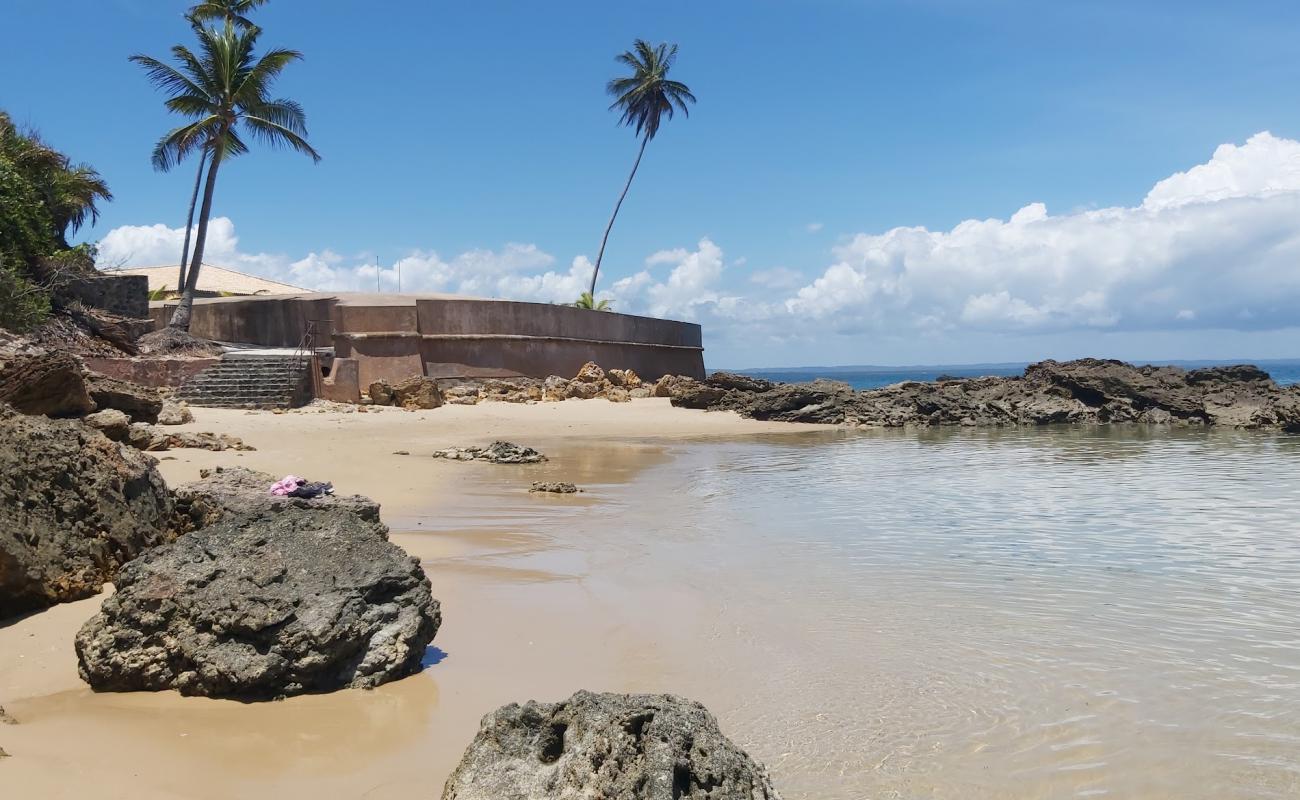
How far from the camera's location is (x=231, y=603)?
3631 mm

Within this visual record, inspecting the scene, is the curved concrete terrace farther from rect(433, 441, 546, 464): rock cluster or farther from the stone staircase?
rect(433, 441, 546, 464): rock cluster

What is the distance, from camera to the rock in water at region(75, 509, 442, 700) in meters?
3.54

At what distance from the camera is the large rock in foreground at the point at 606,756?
2.37m

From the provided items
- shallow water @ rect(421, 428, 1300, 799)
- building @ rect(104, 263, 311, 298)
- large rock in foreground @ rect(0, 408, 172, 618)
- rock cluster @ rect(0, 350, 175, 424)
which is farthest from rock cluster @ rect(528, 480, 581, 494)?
building @ rect(104, 263, 311, 298)

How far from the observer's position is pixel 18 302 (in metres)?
14.9

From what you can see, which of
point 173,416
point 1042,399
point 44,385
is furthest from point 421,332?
point 44,385

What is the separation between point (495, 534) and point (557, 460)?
5.46 meters

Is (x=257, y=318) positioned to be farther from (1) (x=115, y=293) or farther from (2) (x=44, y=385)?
(2) (x=44, y=385)

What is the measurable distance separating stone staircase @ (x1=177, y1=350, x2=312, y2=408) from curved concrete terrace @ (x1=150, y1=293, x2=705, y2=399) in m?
0.93

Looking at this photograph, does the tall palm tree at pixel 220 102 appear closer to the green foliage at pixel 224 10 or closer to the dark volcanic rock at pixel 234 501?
the green foliage at pixel 224 10

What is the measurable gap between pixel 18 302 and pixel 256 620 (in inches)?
555

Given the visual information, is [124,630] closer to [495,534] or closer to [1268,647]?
[495,534]

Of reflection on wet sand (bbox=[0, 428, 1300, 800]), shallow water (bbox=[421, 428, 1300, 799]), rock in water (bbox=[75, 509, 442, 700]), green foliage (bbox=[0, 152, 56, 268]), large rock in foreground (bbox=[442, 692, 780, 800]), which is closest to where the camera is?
large rock in foreground (bbox=[442, 692, 780, 800])

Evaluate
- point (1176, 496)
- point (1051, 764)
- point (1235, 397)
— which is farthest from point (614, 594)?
point (1235, 397)
